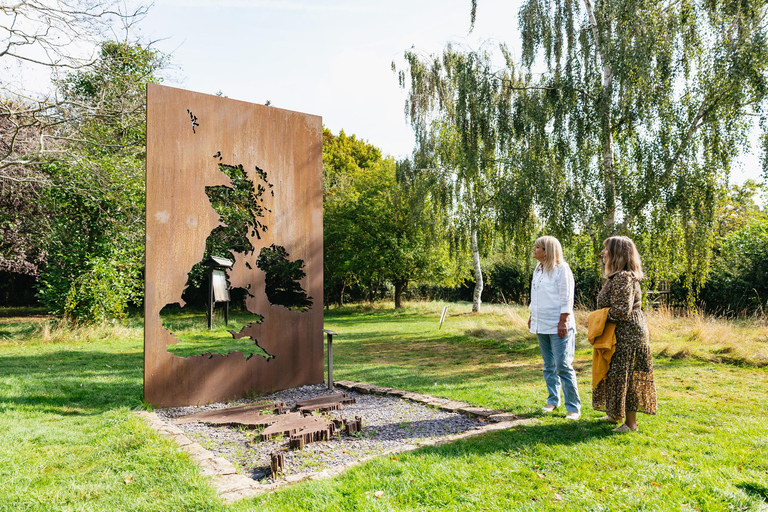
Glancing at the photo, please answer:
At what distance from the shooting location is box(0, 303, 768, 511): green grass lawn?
8.82 feet

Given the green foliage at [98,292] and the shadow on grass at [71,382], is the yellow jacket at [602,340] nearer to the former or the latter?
the shadow on grass at [71,382]

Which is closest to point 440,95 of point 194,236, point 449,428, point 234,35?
point 234,35

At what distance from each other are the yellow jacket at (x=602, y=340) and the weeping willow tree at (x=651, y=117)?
16.1 feet

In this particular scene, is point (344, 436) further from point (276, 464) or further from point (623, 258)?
point (623, 258)

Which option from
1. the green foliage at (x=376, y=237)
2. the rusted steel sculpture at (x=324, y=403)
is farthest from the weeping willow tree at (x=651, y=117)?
the green foliage at (x=376, y=237)

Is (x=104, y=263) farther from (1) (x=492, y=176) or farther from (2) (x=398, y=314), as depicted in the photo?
(2) (x=398, y=314)

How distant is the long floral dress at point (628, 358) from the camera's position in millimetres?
3787

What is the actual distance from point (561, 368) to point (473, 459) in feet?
5.20

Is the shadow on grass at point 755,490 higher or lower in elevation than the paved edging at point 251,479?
higher

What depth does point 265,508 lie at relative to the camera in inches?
102

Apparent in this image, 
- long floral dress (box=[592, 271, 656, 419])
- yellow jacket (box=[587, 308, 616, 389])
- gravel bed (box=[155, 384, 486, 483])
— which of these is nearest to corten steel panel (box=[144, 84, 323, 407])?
gravel bed (box=[155, 384, 486, 483])

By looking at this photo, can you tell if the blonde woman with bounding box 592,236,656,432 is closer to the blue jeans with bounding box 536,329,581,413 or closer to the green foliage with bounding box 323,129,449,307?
the blue jeans with bounding box 536,329,581,413

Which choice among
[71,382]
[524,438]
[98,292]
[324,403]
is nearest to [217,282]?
[98,292]

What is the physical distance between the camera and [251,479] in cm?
307
